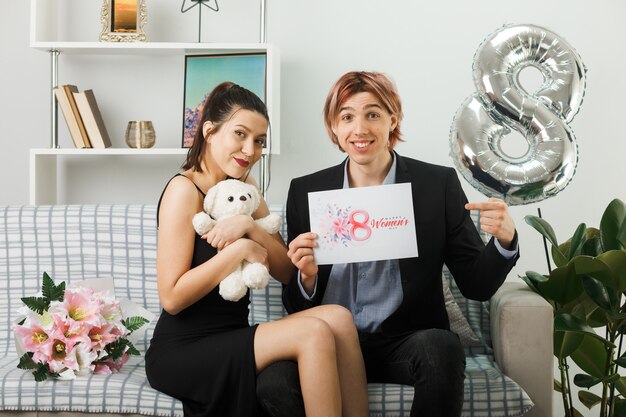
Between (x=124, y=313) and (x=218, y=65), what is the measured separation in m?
1.00

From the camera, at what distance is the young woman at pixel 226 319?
5.87 feet

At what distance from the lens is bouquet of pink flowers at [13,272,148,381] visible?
77.9 inches

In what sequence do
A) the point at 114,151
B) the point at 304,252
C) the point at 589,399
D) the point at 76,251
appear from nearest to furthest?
the point at 304,252, the point at 76,251, the point at 589,399, the point at 114,151

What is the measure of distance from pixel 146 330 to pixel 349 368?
77 centimetres

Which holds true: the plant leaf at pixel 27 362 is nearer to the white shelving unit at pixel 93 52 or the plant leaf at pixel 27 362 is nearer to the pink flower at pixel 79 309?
the pink flower at pixel 79 309

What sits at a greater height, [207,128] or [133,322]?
[207,128]

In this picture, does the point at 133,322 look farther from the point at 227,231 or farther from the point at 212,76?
the point at 212,76

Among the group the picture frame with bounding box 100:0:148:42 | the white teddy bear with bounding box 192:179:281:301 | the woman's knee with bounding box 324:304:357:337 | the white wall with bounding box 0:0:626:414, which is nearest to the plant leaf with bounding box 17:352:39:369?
the white teddy bear with bounding box 192:179:281:301

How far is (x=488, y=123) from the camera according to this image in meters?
2.02

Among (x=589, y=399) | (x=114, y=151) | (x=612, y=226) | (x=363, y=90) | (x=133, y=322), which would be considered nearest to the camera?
(x=363, y=90)

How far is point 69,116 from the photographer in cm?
287

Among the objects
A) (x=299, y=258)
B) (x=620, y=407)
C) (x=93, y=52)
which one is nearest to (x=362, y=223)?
(x=299, y=258)

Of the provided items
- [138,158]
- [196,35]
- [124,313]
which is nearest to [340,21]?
[196,35]

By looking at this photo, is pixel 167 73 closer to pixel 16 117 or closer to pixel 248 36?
pixel 248 36
